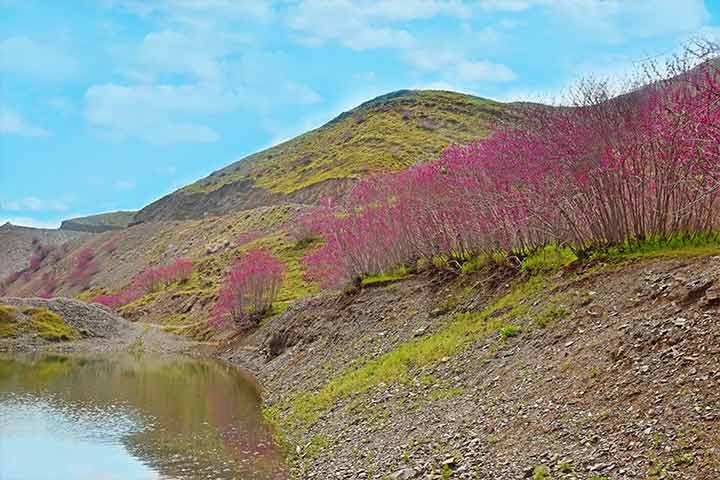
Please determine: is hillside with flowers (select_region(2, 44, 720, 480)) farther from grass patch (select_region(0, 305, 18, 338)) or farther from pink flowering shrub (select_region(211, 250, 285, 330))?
grass patch (select_region(0, 305, 18, 338))

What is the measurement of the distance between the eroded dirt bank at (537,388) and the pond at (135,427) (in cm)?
258

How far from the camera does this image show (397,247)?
52406 millimetres

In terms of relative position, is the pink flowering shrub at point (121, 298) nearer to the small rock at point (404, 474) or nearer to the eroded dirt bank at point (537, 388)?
the eroded dirt bank at point (537, 388)

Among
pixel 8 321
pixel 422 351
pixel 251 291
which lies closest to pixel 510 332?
pixel 422 351

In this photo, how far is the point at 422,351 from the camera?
31438 millimetres

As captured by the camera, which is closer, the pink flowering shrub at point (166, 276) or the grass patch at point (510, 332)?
the grass patch at point (510, 332)

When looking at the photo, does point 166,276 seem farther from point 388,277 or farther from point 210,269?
point 388,277

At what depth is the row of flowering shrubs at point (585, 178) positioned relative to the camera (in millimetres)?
24422

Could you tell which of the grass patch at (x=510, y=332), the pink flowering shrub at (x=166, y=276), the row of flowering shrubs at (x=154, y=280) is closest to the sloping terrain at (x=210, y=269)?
the pink flowering shrub at (x=166, y=276)

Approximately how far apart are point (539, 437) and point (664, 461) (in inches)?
160

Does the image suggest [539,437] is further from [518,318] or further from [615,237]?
[615,237]

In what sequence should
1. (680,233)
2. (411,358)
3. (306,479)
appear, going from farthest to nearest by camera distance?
1. (411,358)
2. (680,233)
3. (306,479)

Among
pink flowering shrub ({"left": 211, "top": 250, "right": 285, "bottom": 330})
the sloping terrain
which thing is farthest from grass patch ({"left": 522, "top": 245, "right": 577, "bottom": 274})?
pink flowering shrub ({"left": 211, "top": 250, "right": 285, "bottom": 330})

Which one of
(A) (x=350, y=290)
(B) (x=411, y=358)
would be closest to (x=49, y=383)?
(A) (x=350, y=290)
